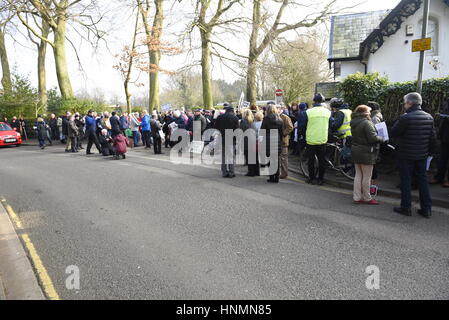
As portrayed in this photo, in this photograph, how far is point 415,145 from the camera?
221 inches

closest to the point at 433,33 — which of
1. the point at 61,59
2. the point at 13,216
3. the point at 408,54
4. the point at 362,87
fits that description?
the point at 408,54

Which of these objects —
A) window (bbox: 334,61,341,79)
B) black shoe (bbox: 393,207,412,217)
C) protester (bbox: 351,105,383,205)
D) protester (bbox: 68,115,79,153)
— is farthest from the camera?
window (bbox: 334,61,341,79)

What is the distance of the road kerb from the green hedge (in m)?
9.17

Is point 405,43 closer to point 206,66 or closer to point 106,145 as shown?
point 206,66

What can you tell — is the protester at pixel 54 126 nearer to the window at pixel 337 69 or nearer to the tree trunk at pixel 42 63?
the tree trunk at pixel 42 63

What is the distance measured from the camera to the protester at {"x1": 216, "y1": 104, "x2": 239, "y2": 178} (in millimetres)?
9031

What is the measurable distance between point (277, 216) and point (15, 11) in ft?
84.4

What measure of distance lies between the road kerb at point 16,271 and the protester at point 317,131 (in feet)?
20.2

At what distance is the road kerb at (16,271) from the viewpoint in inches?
138

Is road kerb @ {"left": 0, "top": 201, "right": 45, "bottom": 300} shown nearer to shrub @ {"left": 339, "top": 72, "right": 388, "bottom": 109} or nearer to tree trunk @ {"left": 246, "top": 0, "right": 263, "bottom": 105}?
shrub @ {"left": 339, "top": 72, "right": 388, "bottom": 109}

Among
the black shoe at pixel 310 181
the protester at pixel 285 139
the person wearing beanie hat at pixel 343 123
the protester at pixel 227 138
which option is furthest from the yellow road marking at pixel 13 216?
the person wearing beanie hat at pixel 343 123

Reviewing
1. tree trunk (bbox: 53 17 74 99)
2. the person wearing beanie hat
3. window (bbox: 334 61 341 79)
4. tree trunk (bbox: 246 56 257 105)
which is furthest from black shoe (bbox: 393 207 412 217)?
tree trunk (bbox: 53 17 74 99)

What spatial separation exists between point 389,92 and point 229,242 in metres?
7.60

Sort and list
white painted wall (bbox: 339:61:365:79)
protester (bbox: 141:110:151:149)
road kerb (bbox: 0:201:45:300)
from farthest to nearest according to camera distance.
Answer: white painted wall (bbox: 339:61:365:79)
protester (bbox: 141:110:151:149)
road kerb (bbox: 0:201:45:300)
